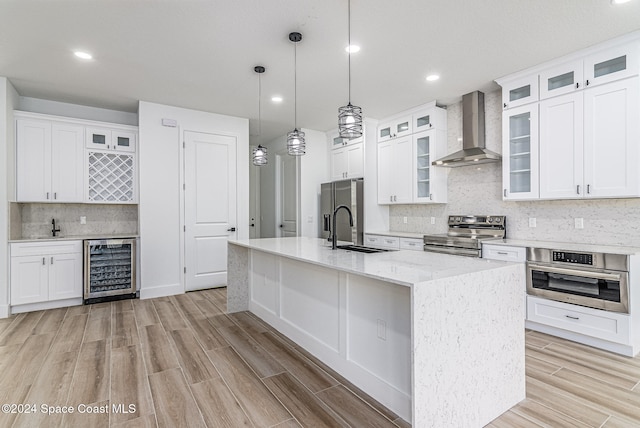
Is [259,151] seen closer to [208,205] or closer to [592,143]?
[208,205]

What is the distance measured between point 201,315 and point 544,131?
4.27 m

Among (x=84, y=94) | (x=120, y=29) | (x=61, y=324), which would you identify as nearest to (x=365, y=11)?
(x=120, y=29)

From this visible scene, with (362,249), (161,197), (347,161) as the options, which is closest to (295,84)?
(347,161)

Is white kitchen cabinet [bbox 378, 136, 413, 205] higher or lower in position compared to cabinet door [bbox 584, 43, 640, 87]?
lower

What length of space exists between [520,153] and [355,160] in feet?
8.28

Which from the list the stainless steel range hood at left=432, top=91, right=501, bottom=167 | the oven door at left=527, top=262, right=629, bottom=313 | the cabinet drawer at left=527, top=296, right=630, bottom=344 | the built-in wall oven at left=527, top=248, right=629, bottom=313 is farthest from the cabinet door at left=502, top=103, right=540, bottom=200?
the cabinet drawer at left=527, top=296, right=630, bottom=344

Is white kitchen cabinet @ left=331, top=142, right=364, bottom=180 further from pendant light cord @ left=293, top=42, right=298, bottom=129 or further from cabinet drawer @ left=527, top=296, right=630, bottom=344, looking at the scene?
cabinet drawer @ left=527, top=296, right=630, bottom=344

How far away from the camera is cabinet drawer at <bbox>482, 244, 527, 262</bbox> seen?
332 cm

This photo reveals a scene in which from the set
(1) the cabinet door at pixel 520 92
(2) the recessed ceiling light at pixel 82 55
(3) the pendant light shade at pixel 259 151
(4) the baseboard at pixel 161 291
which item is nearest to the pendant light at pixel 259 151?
(3) the pendant light shade at pixel 259 151

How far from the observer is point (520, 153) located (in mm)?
3670

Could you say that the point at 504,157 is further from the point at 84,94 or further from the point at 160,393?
the point at 84,94

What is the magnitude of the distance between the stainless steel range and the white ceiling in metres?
1.66

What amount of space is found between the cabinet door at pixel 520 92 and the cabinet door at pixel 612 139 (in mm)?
491

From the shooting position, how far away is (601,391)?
214 centimetres
